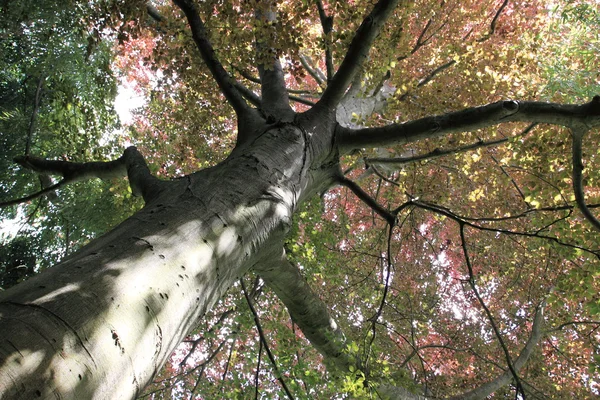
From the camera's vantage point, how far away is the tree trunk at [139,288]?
2.96 feet

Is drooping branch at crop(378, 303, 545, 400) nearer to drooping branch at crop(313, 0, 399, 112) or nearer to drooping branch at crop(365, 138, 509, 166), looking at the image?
drooping branch at crop(365, 138, 509, 166)

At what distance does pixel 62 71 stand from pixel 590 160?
6886mm

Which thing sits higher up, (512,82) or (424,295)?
(512,82)

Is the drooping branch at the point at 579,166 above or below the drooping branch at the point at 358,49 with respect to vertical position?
below

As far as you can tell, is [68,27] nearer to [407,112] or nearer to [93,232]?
[93,232]

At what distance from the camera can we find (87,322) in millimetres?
1022

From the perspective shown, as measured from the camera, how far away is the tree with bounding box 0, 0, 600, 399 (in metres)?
1.11

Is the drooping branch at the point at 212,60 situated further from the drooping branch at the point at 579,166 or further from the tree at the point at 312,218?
the drooping branch at the point at 579,166

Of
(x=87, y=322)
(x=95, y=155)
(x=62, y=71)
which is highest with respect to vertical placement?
(x=62, y=71)

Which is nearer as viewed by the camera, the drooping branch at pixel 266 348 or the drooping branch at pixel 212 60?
the drooping branch at pixel 212 60

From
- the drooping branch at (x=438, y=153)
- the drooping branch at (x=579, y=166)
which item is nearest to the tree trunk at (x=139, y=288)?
the drooping branch at (x=438, y=153)

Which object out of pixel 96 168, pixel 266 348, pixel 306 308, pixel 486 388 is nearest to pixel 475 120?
pixel 306 308

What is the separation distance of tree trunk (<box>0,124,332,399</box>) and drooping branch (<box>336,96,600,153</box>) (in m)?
1.07

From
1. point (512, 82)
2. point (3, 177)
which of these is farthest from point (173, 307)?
point (3, 177)
